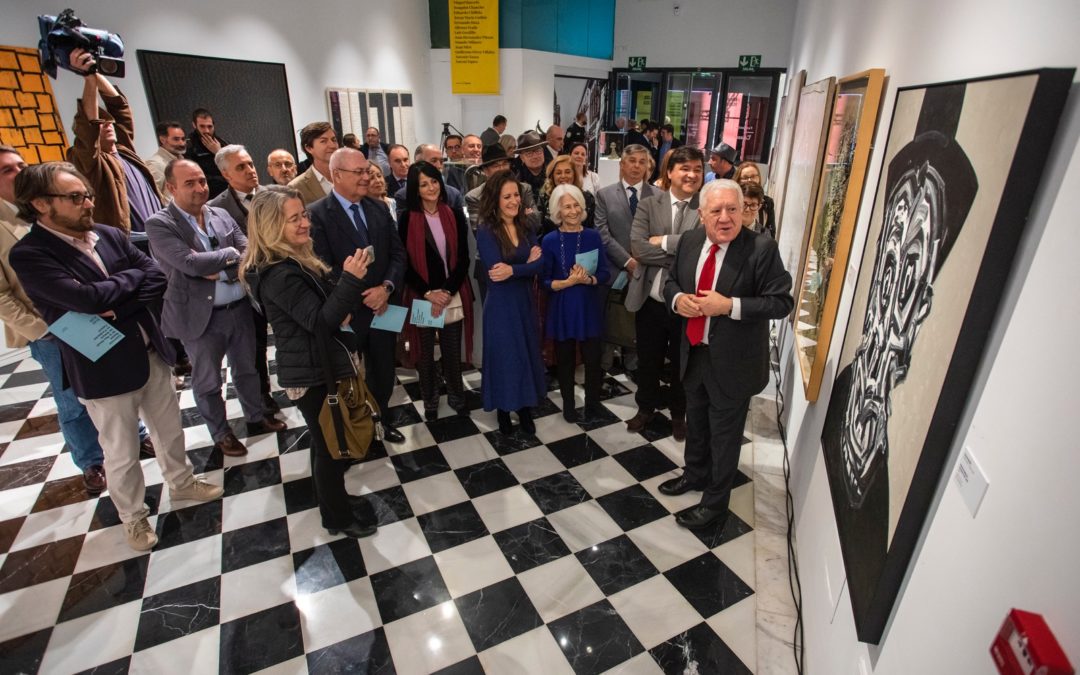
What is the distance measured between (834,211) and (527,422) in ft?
7.04

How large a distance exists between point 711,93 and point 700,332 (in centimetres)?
1023

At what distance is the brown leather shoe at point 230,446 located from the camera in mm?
3320

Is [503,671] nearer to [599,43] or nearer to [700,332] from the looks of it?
[700,332]

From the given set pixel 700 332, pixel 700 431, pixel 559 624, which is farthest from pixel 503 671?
pixel 700 332

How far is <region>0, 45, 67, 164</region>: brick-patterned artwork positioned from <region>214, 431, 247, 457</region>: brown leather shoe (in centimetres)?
292

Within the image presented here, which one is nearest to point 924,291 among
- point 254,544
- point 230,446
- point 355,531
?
point 355,531

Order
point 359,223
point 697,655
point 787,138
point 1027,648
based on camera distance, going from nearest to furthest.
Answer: point 1027,648, point 697,655, point 359,223, point 787,138

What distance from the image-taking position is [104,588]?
2424mm

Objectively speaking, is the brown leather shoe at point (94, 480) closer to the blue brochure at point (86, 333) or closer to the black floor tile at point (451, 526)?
the blue brochure at point (86, 333)

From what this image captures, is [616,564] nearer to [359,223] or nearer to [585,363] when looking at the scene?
[585,363]

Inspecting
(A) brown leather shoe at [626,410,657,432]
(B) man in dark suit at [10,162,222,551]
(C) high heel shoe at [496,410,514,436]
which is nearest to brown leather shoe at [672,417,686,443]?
(A) brown leather shoe at [626,410,657,432]

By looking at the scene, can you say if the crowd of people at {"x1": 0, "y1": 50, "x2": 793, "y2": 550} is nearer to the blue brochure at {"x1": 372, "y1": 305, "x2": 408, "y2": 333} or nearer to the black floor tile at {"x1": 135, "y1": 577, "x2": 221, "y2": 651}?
the blue brochure at {"x1": 372, "y1": 305, "x2": 408, "y2": 333}

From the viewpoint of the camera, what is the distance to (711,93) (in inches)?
434

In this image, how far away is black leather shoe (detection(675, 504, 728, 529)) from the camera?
2.75 metres
